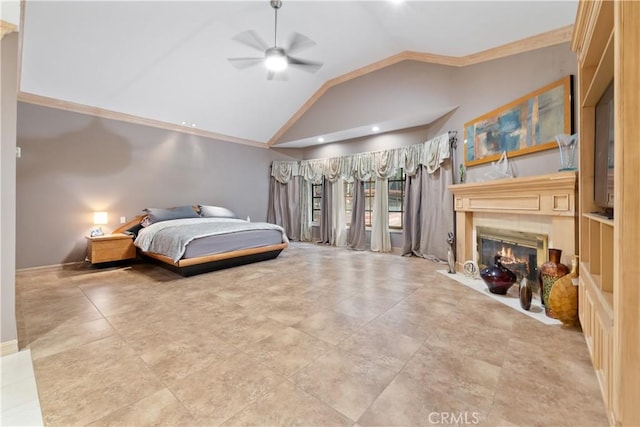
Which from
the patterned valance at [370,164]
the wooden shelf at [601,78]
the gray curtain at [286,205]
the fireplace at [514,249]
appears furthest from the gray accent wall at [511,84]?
the gray curtain at [286,205]

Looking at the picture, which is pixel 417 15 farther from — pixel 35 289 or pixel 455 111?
pixel 35 289

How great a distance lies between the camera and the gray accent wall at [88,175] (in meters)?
4.04

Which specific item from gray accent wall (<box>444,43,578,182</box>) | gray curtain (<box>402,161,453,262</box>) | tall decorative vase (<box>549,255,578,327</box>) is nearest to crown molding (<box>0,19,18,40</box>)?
tall decorative vase (<box>549,255,578,327</box>)

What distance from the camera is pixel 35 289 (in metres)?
3.21

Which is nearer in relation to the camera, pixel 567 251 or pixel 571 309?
pixel 571 309

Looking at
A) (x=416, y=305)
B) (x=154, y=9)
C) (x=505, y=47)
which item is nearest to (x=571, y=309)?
(x=416, y=305)

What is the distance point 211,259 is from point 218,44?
3.35 meters

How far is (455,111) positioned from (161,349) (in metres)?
4.88

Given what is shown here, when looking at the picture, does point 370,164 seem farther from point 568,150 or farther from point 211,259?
point 211,259

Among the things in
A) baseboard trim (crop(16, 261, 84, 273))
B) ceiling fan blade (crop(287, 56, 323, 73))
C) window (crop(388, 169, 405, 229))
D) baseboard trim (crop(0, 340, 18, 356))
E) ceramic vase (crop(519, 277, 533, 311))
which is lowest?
baseboard trim (crop(0, 340, 18, 356))

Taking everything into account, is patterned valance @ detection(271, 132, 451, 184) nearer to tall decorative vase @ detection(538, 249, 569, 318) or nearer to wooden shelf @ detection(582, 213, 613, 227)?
tall decorative vase @ detection(538, 249, 569, 318)

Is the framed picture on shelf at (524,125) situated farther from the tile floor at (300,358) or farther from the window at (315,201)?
the window at (315,201)

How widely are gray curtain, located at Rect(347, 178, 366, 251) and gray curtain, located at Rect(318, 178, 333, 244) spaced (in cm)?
67
